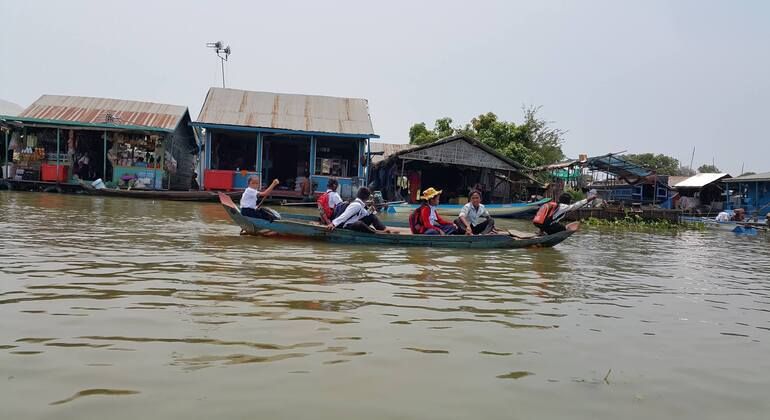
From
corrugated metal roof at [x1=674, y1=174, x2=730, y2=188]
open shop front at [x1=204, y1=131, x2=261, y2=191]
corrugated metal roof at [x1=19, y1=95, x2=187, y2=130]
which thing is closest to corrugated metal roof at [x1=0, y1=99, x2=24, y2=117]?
corrugated metal roof at [x1=19, y1=95, x2=187, y2=130]

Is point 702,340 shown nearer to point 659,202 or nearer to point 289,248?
point 289,248

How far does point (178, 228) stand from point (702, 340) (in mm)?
9432

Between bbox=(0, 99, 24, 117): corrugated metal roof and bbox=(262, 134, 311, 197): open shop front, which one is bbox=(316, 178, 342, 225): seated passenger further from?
bbox=(0, 99, 24, 117): corrugated metal roof

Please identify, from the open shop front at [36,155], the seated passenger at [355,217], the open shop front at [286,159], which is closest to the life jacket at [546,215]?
the seated passenger at [355,217]

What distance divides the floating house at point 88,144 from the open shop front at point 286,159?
380cm

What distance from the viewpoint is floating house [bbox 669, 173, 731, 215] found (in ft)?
100.0

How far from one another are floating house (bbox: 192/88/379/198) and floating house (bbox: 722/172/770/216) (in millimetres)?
18819

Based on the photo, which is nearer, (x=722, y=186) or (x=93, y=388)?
(x=93, y=388)

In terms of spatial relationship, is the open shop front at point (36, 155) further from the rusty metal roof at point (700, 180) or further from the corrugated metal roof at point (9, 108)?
the rusty metal roof at point (700, 180)

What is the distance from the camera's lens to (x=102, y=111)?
22609 mm

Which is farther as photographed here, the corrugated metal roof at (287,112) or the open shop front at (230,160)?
the corrugated metal roof at (287,112)

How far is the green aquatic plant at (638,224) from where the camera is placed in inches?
784

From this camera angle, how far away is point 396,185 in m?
26.9

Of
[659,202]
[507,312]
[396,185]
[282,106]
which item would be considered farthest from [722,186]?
[507,312]
